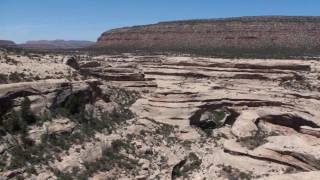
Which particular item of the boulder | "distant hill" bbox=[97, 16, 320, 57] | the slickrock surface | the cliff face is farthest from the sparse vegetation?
the cliff face

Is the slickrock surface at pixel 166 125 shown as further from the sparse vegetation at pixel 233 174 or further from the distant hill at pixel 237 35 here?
the distant hill at pixel 237 35

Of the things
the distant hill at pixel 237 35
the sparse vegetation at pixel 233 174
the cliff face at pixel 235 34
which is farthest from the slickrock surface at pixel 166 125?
the cliff face at pixel 235 34

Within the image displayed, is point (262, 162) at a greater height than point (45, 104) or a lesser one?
lesser

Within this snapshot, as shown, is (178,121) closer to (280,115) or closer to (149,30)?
(280,115)

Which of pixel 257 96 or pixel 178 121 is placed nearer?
pixel 178 121

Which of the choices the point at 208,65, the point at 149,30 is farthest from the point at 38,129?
the point at 149,30

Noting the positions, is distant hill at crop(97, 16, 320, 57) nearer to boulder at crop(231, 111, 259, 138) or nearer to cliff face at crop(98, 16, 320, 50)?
cliff face at crop(98, 16, 320, 50)
